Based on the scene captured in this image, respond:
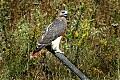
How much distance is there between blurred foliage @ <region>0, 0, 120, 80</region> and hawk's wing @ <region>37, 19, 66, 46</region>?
19 cm

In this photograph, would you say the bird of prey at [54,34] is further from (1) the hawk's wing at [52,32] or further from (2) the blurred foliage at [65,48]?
(2) the blurred foliage at [65,48]

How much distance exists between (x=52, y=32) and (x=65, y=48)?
0.51 metres

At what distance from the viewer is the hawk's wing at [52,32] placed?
206 inches

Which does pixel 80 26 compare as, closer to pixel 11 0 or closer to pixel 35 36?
pixel 35 36

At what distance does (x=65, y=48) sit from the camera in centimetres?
585

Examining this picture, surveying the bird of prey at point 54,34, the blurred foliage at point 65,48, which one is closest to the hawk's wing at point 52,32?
the bird of prey at point 54,34

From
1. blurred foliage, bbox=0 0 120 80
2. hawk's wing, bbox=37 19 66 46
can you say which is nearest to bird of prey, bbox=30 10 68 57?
hawk's wing, bbox=37 19 66 46

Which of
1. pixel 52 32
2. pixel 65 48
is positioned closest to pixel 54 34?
pixel 52 32

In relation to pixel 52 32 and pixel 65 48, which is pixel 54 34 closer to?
pixel 52 32

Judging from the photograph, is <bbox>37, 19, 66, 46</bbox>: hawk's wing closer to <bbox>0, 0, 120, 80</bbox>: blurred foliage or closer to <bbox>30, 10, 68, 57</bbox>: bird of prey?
<bbox>30, 10, 68, 57</bbox>: bird of prey

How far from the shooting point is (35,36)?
5508 millimetres

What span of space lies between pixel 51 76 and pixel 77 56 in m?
0.42

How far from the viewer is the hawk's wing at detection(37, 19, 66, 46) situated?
5.22 metres

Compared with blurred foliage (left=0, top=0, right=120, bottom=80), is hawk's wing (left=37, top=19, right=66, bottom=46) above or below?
above
